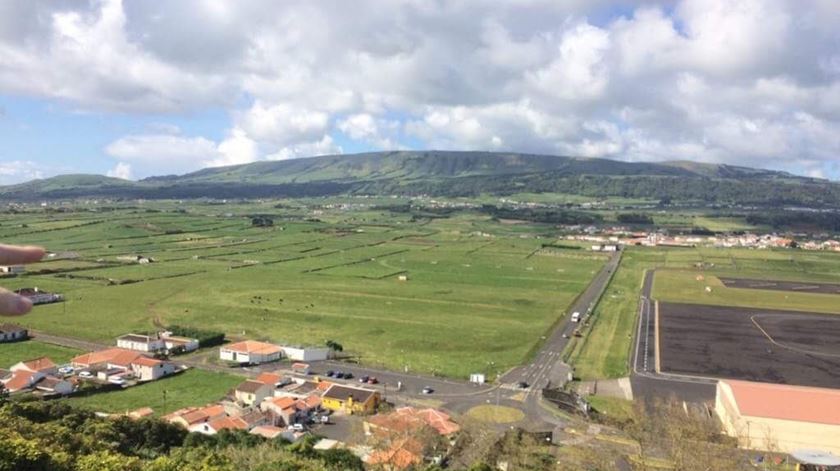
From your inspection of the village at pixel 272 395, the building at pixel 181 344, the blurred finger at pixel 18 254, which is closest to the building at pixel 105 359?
the village at pixel 272 395

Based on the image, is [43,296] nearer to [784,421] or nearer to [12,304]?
[784,421]

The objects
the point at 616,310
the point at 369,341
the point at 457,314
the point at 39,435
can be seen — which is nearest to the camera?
the point at 39,435

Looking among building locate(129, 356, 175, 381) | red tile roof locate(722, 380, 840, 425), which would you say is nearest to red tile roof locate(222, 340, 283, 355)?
building locate(129, 356, 175, 381)

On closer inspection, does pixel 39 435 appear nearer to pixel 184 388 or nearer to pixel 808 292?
pixel 184 388

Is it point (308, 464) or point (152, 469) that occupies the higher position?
point (152, 469)

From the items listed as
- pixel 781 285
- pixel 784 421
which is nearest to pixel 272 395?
pixel 784 421

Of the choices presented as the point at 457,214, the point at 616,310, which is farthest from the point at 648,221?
the point at 616,310

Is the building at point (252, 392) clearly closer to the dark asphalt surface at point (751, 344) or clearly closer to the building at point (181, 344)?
the building at point (181, 344)
